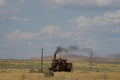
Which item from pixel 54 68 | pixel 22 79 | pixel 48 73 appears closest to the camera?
pixel 22 79

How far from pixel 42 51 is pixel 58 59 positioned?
15.6ft

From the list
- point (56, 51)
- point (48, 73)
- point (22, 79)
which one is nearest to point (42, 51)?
point (56, 51)

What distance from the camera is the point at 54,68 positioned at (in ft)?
274

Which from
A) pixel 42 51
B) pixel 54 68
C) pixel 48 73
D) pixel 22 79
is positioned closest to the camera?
pixel 22 79

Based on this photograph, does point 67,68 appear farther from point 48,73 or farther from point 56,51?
point 48,73

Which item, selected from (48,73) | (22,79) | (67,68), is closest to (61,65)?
(67,68)

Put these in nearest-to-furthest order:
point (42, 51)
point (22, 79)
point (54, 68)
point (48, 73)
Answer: point (22, 79)
point (48, 73)
point (54, 68)
point (42, 51)

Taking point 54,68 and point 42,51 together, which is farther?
point 42,51

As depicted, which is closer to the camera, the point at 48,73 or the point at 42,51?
the point at 48,73

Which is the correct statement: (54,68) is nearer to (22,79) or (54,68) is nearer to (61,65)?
(61,65)

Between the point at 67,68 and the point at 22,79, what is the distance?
39.8 m

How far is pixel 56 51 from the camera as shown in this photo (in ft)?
291

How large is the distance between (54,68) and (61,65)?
1.74 meters

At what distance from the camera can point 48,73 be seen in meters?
60.5
